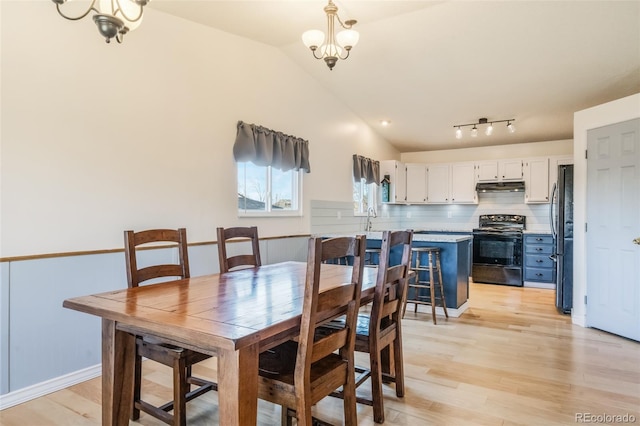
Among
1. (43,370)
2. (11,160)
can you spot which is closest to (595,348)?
(43,370)

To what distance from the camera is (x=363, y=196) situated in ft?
20.4

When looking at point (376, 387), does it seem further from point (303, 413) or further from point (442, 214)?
point (442, 214)

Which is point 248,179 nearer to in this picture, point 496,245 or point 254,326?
point 254,326

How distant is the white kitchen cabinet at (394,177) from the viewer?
→ 6.57m

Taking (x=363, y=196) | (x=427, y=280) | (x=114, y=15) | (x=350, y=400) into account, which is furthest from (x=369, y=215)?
(x=114, y=15)

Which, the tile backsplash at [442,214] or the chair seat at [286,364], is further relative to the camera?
the tile backsplash at [442,214]

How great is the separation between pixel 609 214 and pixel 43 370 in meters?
4.65

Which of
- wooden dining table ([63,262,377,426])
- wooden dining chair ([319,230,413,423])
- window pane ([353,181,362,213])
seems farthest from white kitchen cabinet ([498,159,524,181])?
wooden dining table ([63,262,377,426])

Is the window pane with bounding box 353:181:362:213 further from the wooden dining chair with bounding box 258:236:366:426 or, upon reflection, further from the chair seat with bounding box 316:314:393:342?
the wooden dining chair with bounding box 258:236:366:426

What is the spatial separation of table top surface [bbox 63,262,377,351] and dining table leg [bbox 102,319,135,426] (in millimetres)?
176

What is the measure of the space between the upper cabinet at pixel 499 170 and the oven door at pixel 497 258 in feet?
3.14

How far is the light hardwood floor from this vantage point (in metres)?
2.14

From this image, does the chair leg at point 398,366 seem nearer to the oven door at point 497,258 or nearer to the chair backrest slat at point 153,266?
the chair backrest slat at point 153,266

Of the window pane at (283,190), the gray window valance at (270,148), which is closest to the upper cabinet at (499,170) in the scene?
the gray window valance at (270,148)
